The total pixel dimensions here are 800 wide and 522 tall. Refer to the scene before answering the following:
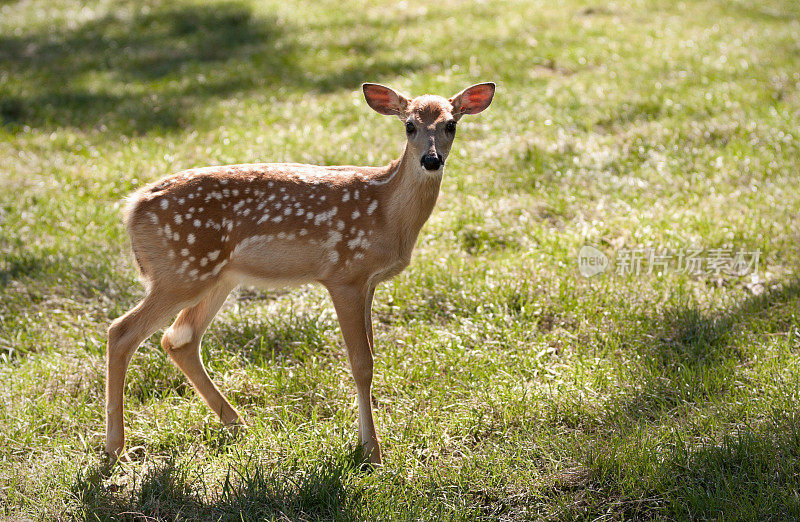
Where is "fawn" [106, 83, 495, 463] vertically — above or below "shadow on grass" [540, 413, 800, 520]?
above

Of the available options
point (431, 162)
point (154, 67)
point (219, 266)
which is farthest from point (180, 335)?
point (154, 67)

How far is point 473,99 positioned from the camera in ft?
14.4

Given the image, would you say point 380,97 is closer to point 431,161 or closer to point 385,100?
point 385,100

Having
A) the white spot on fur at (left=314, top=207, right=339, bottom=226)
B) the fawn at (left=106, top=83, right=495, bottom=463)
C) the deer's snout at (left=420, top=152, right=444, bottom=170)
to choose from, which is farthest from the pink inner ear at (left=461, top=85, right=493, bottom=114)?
the white spot on fur at (left=314, top=207, right=339, bottom=226)

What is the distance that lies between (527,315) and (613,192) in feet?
6.56

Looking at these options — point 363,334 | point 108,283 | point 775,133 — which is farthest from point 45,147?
point 775,133

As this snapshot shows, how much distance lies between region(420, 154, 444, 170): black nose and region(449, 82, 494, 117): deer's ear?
0.58 m

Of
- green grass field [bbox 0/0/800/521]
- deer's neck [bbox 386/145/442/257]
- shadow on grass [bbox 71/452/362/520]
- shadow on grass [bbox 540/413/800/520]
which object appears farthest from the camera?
deer's neck [bbox 386/145/442/257]

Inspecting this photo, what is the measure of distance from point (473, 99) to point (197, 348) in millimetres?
2036

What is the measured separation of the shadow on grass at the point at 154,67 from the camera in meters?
8.33

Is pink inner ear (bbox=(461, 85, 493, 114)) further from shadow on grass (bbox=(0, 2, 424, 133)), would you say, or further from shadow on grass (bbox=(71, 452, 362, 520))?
shadow on grass (bbox=(0, 2, 424, 133))

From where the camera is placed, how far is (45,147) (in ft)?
24.3

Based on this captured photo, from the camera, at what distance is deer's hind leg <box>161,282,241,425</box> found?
4066 millimetres

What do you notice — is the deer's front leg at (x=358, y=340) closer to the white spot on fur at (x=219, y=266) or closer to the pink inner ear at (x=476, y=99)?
the white spot on fur at (x=219, y=266)
